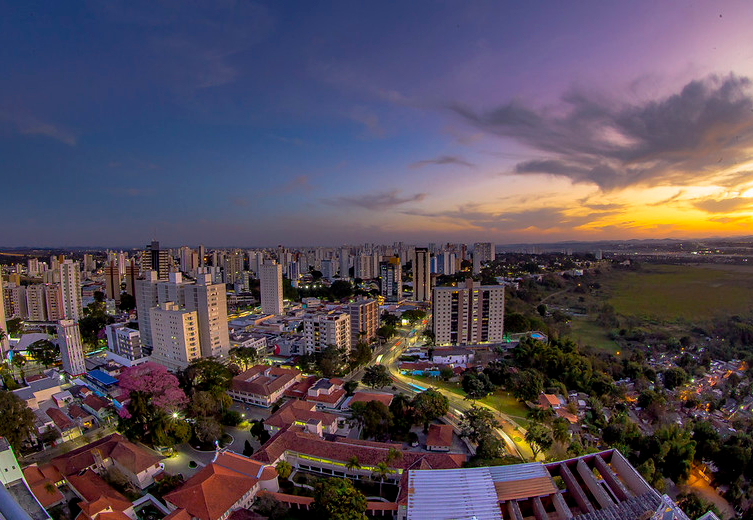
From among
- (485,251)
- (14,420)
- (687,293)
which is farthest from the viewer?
(485,251)

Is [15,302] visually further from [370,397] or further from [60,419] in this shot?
[370,397]

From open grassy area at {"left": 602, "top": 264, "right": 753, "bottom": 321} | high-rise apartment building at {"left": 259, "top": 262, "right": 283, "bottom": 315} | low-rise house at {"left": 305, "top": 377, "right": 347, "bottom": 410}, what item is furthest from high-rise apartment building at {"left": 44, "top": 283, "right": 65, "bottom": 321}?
open grassy area at {"left": 602, "top": 264, "right": 753, "bottom": 321}

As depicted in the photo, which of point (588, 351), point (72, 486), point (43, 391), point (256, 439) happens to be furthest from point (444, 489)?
point (588, 351)

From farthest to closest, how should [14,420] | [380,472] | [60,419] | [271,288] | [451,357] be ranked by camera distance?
[271,288] < [451,357] < [60,419] < [14,420] < [380,472]

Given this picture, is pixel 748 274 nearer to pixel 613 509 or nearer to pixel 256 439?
pixel 613 509

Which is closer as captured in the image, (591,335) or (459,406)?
(459,406)

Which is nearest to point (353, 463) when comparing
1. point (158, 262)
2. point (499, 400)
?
point (499, 400)
